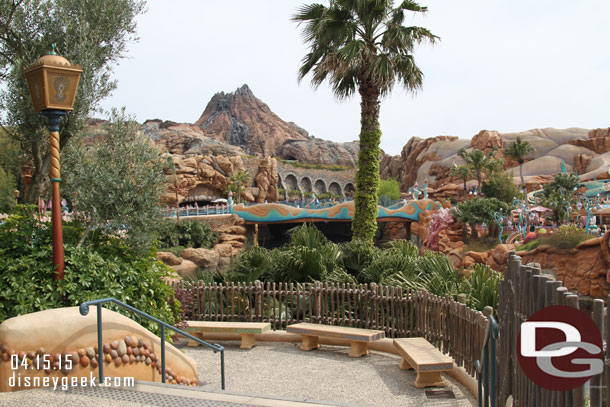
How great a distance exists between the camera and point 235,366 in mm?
8391

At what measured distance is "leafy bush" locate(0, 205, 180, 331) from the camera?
5957 millimetres

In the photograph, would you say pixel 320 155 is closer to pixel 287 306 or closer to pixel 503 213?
pixel 503 213

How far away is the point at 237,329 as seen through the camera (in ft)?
31.0

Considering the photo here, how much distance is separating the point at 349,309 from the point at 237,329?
223cm

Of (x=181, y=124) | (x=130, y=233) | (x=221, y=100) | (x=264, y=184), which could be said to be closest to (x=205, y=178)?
(x=264, y=184)

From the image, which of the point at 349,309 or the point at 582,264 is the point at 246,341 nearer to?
the point at 349,309

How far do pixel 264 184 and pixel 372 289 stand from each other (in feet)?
154

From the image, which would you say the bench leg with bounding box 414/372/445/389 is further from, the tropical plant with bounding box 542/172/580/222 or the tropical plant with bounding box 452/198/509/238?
the tropical plant with bounding box 452/198/509/238

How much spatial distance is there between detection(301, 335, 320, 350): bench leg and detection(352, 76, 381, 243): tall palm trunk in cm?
539

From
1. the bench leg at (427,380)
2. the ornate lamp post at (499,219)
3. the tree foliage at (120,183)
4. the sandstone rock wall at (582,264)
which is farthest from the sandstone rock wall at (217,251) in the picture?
the bench leg at (427,380)

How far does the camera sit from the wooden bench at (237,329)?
30.9ft

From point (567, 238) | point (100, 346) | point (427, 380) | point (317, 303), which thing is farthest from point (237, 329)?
point (567, 238)

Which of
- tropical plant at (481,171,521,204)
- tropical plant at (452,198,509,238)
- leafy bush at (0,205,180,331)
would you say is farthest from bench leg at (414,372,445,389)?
tropical plant at (481,171,521,204)

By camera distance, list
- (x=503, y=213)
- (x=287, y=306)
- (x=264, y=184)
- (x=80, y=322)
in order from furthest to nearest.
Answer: (x=264, y=184) < (x=503, y=213) < (x=287, y=306) < (x=80, y=322)
